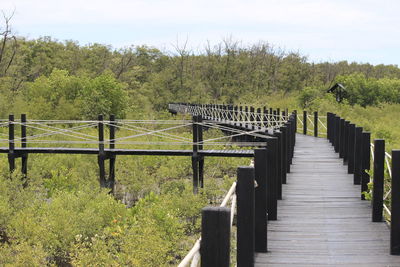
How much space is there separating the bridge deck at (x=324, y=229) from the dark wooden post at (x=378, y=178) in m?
0.15

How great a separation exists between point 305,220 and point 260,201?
1.52 meters

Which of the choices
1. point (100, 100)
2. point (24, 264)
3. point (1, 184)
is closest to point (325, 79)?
point (100, 100)

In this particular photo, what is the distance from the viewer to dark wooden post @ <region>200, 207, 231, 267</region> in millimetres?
3449

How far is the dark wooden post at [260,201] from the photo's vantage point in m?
5.91

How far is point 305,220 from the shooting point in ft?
23.9

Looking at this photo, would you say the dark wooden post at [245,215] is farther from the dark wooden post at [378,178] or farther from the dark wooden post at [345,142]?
the dark wooden post at [345,142]

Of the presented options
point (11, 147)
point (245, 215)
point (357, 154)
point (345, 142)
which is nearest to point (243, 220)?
point (245, 215)

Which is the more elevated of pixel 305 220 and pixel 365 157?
pixel 365 157

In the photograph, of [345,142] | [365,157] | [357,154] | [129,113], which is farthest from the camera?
[129,113]

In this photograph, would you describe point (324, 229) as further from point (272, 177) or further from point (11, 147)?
point (11, 147)

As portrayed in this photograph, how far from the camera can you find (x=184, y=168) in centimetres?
2438

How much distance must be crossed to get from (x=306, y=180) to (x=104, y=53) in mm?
60716

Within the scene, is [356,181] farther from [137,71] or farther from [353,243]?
[137,71]

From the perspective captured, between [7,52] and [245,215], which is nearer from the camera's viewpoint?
[245,215]
